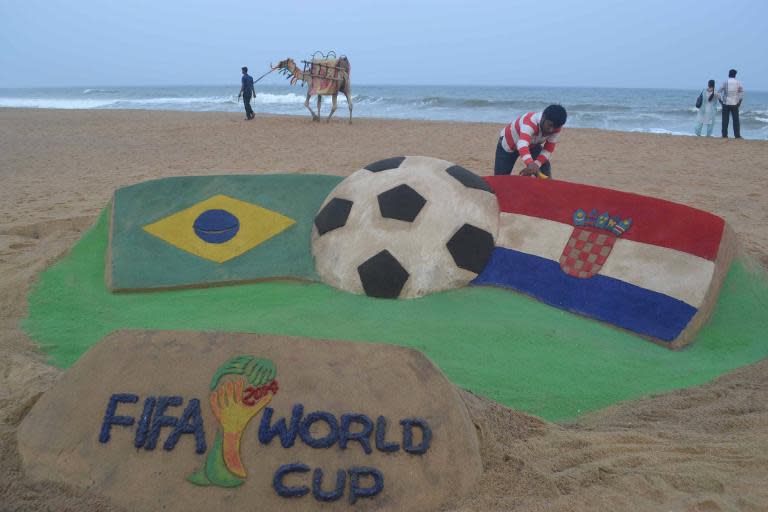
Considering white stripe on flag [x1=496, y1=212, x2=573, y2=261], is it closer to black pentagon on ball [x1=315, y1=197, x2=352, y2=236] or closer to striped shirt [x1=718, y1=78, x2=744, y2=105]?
black pentagon on ball [x1=315, y1=197, x2=352, y2=236]

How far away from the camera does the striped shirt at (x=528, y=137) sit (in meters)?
4.07

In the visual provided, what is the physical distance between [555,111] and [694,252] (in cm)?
148

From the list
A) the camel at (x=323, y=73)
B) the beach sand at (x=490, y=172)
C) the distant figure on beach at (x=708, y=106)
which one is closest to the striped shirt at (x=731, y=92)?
the distant figure on beach at (x=708, y=106)

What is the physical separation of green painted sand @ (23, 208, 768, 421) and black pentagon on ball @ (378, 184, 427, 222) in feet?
1.86

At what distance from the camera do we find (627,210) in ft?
10.8

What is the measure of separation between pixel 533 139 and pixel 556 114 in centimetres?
32

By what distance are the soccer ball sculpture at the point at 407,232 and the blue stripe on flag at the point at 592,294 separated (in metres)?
0.13

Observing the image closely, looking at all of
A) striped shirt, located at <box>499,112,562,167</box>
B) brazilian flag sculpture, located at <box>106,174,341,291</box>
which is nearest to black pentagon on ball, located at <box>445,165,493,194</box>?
striped shirt, located at <box>499,112,562,167</box>

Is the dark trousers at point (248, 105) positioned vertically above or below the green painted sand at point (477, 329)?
above

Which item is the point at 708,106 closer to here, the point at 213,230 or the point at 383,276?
the point at 383,276

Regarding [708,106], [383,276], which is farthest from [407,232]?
[708,106]

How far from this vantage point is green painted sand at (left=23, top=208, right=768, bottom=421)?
97.0 inches

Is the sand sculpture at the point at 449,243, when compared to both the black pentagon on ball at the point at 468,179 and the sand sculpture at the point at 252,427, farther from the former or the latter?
the sand sculpture at the point at 252,427

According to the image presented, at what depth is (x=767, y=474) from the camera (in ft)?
5.24
